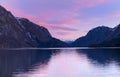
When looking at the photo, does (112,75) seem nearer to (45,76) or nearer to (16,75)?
(45,76)

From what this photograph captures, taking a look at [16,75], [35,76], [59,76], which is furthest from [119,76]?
[16,75]

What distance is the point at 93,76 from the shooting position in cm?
5903

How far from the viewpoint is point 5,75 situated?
59.7 meters

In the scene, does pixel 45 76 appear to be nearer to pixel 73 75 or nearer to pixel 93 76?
pixel 73 75

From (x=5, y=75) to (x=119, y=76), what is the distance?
73.5 ft

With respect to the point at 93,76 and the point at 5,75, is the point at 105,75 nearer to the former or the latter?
the point at 93,76

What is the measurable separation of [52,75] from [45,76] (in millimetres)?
2044

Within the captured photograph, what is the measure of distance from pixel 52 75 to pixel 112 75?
478 inches

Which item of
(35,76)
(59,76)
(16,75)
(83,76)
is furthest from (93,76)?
(16,75)

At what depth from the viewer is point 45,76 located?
59.8 metres

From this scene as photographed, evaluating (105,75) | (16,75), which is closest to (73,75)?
(105,75)

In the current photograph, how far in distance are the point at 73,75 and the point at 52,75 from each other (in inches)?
168

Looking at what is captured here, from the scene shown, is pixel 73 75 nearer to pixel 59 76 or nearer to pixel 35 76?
pixel 59 76

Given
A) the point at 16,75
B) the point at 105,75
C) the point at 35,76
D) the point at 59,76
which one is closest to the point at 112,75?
the point at 105,75
